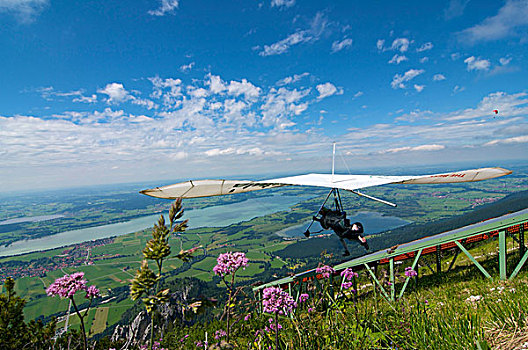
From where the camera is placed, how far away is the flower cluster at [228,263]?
2246 millimetres

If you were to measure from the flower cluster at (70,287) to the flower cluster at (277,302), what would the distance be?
5.10 ft

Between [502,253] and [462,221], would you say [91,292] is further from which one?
[462,221]

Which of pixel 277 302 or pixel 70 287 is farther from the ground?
pixel 70 287

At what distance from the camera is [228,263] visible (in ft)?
7.62

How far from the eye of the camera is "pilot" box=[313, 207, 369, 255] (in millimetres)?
5986

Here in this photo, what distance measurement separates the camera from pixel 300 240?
9838 centimetres

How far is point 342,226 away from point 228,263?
458cm

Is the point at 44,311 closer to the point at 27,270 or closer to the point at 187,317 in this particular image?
the point at 27,270

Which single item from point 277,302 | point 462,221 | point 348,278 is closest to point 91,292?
point 277,302

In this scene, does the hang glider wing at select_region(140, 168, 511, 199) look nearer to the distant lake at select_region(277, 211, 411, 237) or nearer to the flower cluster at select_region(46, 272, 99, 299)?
the flower cluster at select_region(46, 272, 99, 299)

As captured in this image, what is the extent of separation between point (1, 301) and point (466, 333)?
446 inches

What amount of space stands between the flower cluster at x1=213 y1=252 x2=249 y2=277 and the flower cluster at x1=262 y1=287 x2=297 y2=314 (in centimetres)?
56

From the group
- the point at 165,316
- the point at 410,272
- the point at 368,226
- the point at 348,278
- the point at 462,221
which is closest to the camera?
the point at 165,316

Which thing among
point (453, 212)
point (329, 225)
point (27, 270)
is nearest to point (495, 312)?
point (329, 225)
